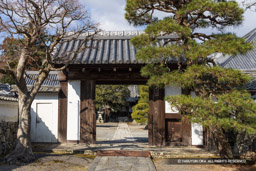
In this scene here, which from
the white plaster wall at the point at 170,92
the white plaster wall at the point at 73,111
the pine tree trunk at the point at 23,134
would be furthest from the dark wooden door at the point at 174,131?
the pine tree trunk at the point at 23,134

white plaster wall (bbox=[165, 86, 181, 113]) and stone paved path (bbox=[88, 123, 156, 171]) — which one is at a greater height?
white plaster wall (bbox=[165, 86, 181, 113])

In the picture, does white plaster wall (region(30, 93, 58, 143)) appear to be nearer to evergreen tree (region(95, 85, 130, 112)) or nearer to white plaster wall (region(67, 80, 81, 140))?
white plaster wall (region(67, 80, 81, 140))

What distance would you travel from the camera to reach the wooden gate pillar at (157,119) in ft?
29.1

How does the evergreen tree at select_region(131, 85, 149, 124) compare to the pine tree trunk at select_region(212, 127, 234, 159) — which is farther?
the evergreen tree at select_region(131, 85, 149, 124)

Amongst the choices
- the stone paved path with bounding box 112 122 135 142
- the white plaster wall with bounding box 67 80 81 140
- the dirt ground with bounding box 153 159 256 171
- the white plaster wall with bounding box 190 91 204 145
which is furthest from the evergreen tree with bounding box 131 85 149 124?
the dirt ground with bounding box 153 159 256 171

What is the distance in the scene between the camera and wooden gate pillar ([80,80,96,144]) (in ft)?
29.5

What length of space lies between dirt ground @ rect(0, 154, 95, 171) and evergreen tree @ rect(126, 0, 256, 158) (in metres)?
3.09

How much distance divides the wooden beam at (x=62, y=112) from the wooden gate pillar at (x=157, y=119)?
3326 millimetres

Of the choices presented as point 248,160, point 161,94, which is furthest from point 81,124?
point 248,160

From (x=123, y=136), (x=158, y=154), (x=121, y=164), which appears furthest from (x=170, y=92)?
(x=123, y=136)

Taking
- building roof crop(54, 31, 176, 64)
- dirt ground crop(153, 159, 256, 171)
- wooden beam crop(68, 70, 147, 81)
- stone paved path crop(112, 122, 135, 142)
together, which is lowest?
stone paved path crop(112, 122, 135, 142)

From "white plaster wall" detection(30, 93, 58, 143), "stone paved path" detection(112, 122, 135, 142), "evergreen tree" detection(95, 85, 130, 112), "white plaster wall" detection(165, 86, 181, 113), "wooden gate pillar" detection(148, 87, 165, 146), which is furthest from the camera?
"evergreen tree" detection(95, 85, 130, 112)

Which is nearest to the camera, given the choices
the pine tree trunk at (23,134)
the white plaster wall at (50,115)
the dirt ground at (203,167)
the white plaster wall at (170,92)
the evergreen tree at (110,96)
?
the dirt ground at (203,167)

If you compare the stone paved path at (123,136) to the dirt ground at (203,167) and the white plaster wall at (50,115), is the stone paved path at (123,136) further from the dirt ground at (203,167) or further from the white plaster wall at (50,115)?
the dirt ground at (203,167)
